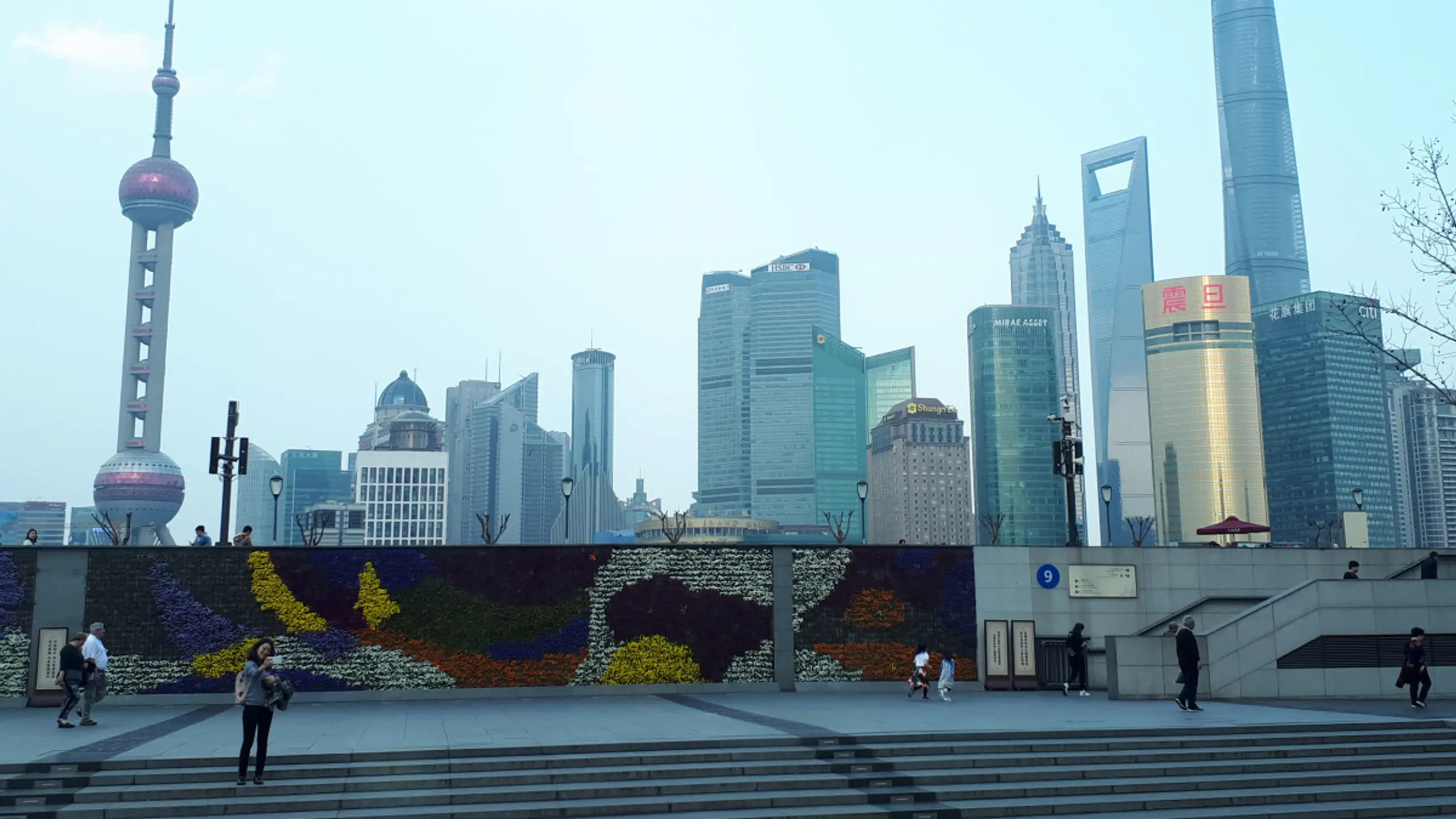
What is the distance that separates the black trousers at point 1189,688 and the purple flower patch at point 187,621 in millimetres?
19426

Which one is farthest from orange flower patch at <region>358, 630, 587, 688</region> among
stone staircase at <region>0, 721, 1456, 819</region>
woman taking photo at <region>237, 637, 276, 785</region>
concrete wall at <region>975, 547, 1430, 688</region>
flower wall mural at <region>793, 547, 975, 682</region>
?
woman taking photo at <region>237, 637, 276, 785</region>

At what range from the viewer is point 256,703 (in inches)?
580

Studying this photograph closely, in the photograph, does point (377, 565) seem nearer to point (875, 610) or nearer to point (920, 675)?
point (875, 610)

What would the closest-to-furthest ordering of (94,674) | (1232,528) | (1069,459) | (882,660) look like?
(94,674)
(882,660)
(1069,459)
(1232,528)

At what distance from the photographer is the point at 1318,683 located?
974 inches

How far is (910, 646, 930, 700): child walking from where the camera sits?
25.0m

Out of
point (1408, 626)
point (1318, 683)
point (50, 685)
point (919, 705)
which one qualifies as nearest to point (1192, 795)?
point (919, 705)

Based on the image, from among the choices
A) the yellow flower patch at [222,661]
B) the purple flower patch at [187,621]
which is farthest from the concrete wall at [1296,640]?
the purple flower patch at [187,621]

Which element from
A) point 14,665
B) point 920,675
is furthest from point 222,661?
point 920,675

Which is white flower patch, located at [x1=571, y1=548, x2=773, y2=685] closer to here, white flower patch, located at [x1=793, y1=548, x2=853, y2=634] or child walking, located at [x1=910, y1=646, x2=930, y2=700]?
white flower patch, located at [x1=793, y1=548, x2=853, y2=634]

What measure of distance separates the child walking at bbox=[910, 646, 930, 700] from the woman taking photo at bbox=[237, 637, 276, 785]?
1410cm

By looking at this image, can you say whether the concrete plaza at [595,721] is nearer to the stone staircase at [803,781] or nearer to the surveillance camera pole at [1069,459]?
the stone staircase at [803,781]

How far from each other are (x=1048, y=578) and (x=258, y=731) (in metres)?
19.9

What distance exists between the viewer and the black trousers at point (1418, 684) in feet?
73.5
